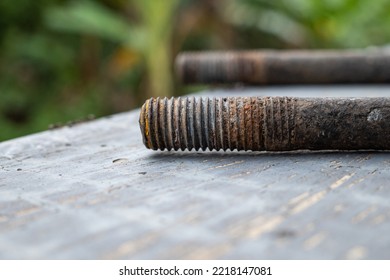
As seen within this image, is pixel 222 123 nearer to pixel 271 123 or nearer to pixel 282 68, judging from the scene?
pixel 271 123

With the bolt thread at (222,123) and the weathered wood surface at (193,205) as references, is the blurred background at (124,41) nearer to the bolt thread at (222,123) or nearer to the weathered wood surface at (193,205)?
the bolt thread at (222,123)

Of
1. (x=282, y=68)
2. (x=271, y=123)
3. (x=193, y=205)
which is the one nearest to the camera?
(x=193, y=205)

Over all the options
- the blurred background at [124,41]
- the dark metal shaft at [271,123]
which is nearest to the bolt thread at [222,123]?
the dark metal shaft at [271,123]

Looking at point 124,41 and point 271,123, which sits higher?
point 271,123

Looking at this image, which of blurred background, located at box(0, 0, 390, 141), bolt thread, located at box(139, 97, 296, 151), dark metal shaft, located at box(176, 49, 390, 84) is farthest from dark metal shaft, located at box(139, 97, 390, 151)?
blurred background, located at box(0, 0, 390, 141)

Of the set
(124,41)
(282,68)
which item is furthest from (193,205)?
(124,41)

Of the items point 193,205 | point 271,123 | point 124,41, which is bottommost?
point 124,41

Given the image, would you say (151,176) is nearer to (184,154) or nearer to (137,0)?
(184,154)
